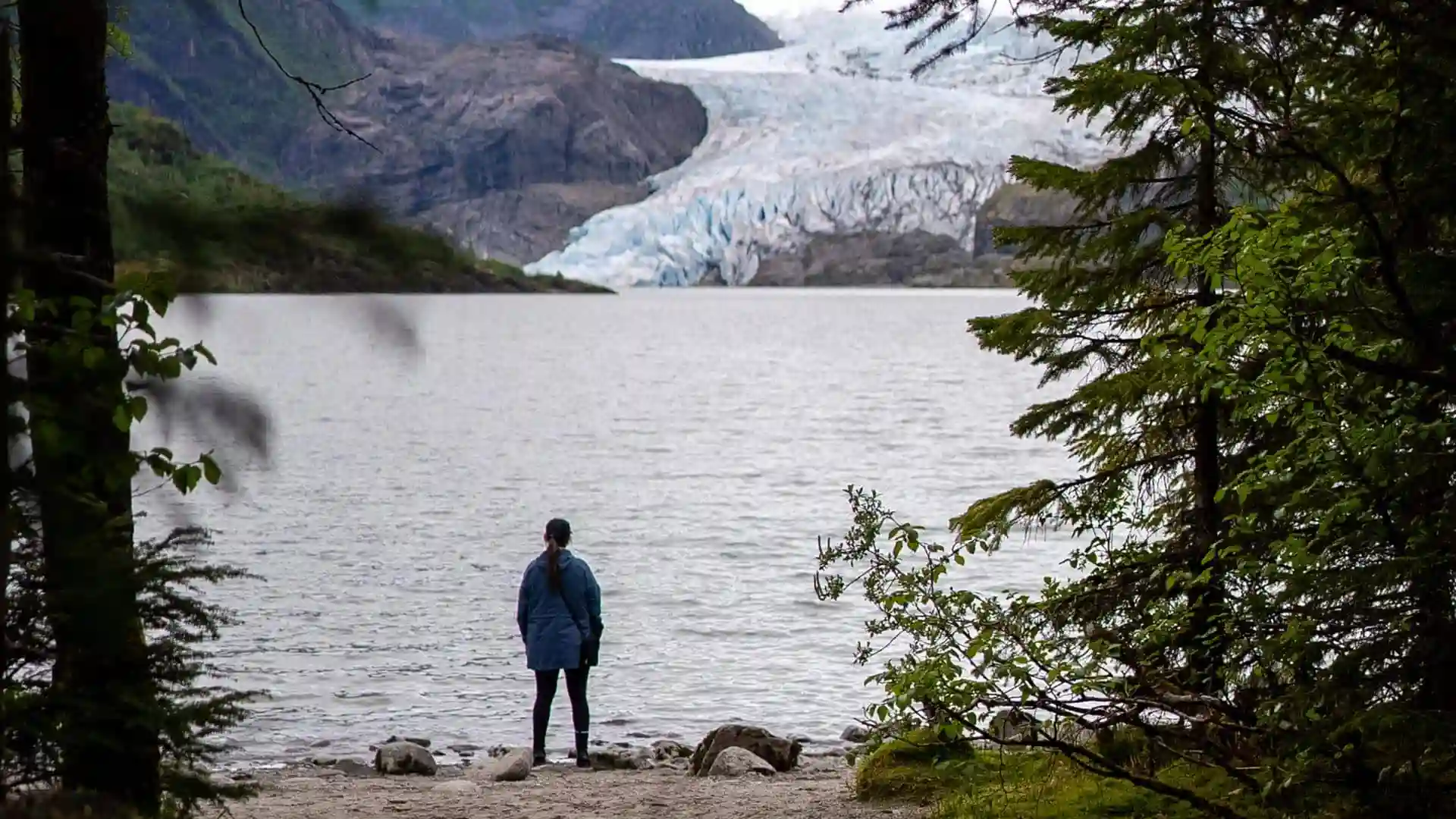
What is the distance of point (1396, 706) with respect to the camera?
4234 millimetres

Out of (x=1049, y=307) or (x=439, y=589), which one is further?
(x=439, y=589)

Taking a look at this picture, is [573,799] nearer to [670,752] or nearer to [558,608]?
[558,608]

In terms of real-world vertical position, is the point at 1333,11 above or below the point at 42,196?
above

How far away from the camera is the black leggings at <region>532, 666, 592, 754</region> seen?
34.6 ft

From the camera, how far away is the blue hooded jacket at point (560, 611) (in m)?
10.0

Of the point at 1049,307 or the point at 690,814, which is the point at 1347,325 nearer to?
the point at 1049,307

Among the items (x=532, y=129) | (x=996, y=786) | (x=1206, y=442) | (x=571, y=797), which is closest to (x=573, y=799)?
(x=571, y=797)

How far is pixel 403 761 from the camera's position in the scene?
10617 mm

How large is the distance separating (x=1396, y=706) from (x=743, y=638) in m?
12.7

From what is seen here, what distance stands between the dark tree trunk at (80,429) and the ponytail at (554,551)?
6033mm

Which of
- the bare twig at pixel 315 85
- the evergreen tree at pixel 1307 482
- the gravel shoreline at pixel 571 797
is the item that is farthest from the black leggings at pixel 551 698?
the bare twig at pixel 315 85

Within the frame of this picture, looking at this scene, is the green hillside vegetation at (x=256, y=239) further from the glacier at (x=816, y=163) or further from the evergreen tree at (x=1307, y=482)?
the glacier at (x=816, y=163)

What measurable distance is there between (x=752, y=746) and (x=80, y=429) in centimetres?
799

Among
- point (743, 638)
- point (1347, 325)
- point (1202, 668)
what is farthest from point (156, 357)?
point (743, 638)
